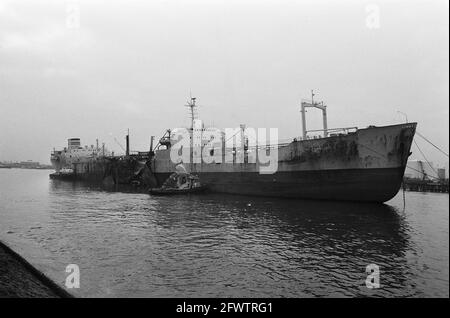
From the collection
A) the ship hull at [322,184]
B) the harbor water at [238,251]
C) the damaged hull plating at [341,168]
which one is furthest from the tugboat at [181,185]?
the harbor water at [238,251]

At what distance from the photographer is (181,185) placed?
1323 inches

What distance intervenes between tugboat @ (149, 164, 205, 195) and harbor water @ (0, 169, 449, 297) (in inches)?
446

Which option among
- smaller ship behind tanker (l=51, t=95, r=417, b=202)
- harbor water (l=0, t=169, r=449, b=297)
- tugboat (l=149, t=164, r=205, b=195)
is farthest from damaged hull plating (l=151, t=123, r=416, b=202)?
tugboat (l=149, t=164, r=205, b=195)

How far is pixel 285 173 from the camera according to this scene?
28500mm

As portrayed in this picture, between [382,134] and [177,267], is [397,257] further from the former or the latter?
[382,134]

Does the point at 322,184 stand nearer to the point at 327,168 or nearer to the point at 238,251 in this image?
the point at 327,168

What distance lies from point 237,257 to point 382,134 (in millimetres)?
17871

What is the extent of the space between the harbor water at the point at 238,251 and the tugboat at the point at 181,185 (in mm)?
11318

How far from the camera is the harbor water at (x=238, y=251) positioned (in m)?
7.77

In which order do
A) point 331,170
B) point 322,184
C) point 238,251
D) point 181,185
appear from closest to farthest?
point 238,251, point 331,170, point 322,184, point 181,185

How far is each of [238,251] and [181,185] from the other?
909 inches

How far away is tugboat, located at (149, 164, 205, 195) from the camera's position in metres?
30.9

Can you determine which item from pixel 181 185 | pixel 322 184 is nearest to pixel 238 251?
pixel 322 184

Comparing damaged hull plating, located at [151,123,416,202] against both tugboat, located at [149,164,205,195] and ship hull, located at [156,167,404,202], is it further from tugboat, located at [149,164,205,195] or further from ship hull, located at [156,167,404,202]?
tugboat, located at [149,164,205,195]
